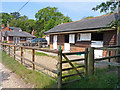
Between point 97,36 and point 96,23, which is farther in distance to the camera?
point 96,23

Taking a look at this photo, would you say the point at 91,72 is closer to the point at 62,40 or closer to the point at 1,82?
the point at 1,82

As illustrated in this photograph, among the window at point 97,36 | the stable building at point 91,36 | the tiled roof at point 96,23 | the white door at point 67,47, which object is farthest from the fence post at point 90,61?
the white door at point 67,47

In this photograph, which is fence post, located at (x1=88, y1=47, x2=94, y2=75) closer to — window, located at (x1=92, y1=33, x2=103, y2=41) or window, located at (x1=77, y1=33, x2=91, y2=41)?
window, located at (x1=92, y1=33, x2=103, y2=41)

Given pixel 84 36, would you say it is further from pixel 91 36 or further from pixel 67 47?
pixel 67 47

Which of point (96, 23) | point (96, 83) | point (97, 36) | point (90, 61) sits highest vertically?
point (96, 23)

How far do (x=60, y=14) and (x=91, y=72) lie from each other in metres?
40.1

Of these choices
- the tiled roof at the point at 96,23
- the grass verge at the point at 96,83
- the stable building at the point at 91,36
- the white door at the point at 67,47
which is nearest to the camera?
the grass verge at the point at 96,83

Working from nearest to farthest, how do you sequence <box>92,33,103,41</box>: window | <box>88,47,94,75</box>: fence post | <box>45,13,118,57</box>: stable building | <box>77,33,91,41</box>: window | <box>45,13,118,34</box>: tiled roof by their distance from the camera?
<box>88,47,94,75</box>: fence post
<box>45,13,118,57</box>: stable building
<box>45,13,118,34</box>: tiled roof
<box>92,33,103,41</box>: window
<box>77,33,91,41</box>: window

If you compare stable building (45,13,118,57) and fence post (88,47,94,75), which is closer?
fence post (88,47,94,75)

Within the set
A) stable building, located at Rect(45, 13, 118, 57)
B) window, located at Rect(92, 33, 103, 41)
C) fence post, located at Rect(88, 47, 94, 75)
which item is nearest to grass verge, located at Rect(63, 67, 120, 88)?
fence post, located at Rect(88, 47, 94, 75)

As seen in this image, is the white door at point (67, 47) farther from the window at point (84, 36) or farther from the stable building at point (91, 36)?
the window at point (84, 36)

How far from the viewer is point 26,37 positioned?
3011 centimetres

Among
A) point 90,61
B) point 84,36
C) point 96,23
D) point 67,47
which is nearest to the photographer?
point 90,61

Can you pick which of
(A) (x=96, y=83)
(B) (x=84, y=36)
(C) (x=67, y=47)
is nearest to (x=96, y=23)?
(B) (x=84, y=36)
